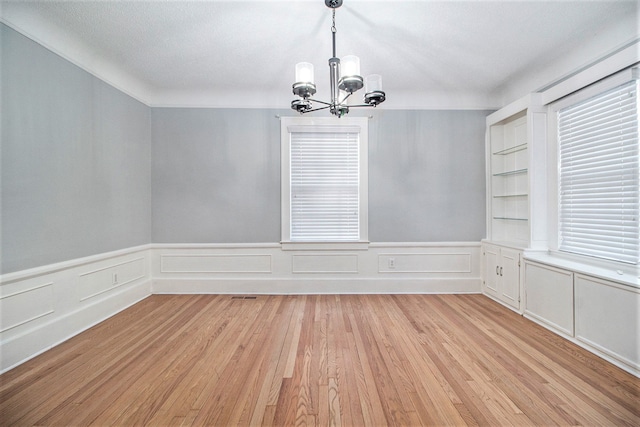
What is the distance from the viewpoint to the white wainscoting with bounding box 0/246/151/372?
6.71ft

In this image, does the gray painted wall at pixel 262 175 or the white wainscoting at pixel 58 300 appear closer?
the white wainscoting at pixel 58 300

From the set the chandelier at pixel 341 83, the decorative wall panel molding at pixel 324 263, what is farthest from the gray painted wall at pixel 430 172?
the chandelier at pixel 341 83

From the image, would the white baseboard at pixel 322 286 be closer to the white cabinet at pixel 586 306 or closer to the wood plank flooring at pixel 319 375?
the wood plank flooring at pixel 319 375

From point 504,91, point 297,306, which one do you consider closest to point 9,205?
point 297,306

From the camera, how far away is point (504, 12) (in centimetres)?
221

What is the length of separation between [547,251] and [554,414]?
197 cm

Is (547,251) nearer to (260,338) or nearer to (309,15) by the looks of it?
(260,338)

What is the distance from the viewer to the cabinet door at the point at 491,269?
3.41 meters

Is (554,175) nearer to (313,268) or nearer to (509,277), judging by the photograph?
(509,277)

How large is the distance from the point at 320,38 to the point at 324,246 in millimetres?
2426

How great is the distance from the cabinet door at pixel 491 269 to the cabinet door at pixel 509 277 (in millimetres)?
77

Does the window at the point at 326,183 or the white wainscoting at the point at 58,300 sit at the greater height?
the window at the point at 326,183

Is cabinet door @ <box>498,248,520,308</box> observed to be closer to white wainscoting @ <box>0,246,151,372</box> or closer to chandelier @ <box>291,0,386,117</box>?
chandelier @ <box>291,0,386,117</box>

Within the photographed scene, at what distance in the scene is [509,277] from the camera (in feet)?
10.4
